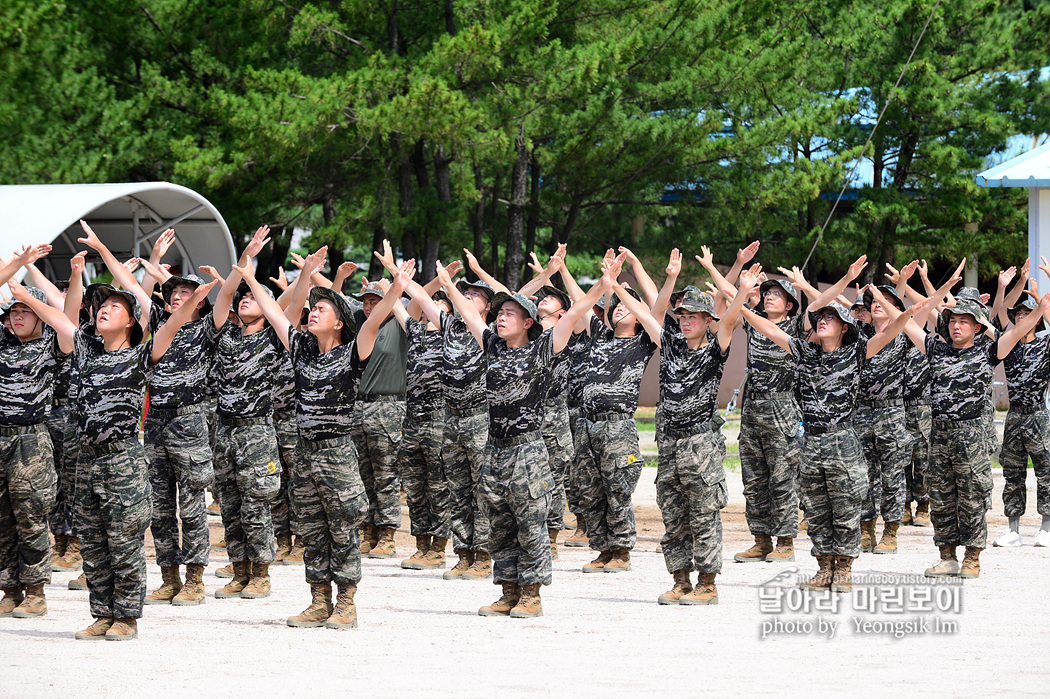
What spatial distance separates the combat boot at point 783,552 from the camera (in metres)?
9.69

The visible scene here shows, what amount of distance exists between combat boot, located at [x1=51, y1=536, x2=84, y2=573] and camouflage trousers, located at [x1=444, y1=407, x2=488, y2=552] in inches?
112

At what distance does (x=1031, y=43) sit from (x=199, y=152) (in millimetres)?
15868

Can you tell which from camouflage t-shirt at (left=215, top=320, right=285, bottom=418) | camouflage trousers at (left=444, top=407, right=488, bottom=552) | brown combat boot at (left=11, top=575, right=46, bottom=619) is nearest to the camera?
brown combat boot at (left=11, top=575, right=46, bottom=619)

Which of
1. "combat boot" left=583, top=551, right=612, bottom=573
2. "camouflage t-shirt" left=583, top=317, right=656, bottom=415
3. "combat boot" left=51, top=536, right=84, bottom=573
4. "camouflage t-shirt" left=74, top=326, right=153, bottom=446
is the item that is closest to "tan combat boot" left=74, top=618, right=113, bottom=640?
"camouflage t-shirt" left=74, top=326, right=153, bottom=446

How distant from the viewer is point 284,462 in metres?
9.25

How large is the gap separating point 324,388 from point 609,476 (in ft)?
9.53

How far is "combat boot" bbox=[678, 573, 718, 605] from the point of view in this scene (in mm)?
7863

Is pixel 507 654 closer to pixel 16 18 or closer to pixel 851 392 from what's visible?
pixel 851 392

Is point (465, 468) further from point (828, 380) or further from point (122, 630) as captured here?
point (122, 630)

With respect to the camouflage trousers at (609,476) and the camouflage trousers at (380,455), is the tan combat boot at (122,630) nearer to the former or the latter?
the camouflage trousers at (380,455)

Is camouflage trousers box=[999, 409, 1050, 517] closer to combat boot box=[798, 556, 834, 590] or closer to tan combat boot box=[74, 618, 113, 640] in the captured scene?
combat boot box=[798, 556, 834, 590]

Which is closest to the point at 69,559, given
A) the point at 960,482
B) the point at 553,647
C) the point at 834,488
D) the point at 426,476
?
the point at 426,476

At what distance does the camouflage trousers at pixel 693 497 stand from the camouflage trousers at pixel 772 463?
181 cm

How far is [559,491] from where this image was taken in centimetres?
988
